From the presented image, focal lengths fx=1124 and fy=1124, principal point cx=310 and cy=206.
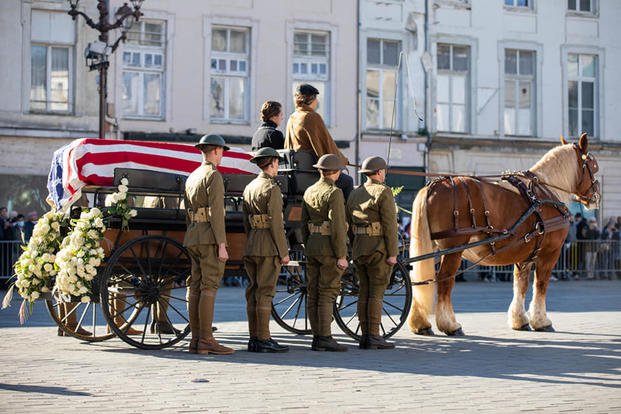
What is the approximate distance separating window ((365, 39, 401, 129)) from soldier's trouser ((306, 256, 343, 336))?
19.5 metres

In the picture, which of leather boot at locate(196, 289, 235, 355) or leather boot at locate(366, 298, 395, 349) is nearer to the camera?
leather boot at locate(196, 289, 235, 355)

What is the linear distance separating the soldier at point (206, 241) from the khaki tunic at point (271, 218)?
0.38 meters

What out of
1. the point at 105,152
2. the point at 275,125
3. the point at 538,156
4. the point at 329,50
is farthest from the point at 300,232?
the point at 538,156

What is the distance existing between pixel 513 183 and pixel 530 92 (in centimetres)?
1993

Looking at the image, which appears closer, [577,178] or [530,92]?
[577,178]

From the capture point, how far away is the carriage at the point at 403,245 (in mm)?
10867

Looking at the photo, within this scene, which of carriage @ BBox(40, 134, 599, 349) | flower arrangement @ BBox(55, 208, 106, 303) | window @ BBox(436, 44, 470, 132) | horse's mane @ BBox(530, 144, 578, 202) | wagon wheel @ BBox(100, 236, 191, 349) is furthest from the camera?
window @ BBox(436, 44, 470, 132)

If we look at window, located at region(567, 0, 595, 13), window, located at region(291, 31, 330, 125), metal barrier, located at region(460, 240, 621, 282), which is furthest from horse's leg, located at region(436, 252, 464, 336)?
window, located at region(567, 0, 595, 13)

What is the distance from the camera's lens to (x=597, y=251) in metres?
28.2

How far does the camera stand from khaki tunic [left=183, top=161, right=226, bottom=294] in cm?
1042

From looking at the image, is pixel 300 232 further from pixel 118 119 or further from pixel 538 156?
pixel 538 156

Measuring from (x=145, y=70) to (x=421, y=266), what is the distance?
17222 millimetres

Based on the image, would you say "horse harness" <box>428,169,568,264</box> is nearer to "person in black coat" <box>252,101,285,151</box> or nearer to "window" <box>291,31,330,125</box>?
"person in black coat" <box>252,101,285,151</box>

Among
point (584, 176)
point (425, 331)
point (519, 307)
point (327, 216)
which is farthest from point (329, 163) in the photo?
point (584, 176)
